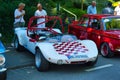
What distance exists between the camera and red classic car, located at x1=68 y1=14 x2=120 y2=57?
1039 centimetres

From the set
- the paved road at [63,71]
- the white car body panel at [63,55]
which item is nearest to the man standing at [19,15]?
the paved road at [63,71]

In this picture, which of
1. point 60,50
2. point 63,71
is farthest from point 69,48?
point 63,71

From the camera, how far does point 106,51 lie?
1077 centimetres

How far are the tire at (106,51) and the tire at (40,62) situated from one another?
2629 millimetres

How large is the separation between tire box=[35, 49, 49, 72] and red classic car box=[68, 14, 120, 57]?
189cm

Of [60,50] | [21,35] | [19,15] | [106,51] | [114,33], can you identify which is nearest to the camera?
[60,50]

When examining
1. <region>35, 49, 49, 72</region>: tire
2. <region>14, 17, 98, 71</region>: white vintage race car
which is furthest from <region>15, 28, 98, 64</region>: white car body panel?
<region>35, 49, 49, 72</region>: tire

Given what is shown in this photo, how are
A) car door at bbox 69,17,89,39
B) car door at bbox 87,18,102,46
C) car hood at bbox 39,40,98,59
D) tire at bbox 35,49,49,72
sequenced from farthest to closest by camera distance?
car door at bbox 69,17,89,39, car door at bbox 87,18,102,46, tire at bbox 35,49,49,72, car hood at bbox 39,40,98,59

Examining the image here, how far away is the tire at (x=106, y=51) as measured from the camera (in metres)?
10.5

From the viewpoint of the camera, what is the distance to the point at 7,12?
1392cm

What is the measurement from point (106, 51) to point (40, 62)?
2929mm

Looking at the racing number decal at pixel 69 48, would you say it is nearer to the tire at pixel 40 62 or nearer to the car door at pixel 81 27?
the tire at pixel 40 62

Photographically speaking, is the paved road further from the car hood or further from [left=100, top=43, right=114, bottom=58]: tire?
the car hood

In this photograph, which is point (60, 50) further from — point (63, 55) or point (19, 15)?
point (19, 15)
